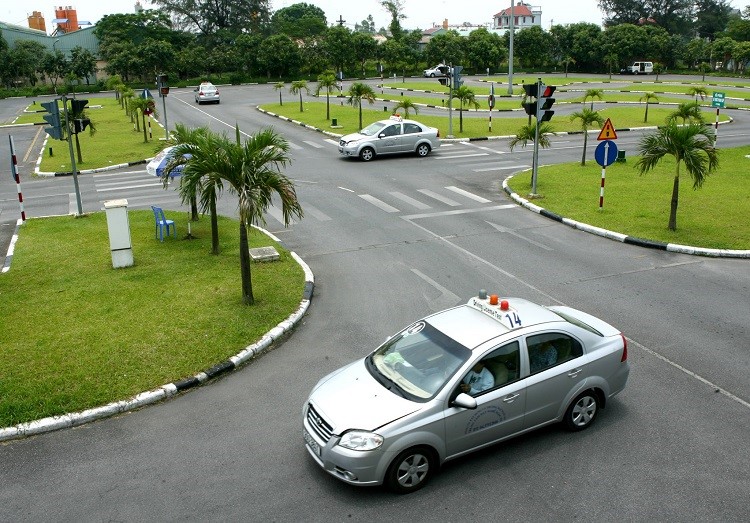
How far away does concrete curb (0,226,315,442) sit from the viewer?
771 cm

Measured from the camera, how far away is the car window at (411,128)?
2712 cm

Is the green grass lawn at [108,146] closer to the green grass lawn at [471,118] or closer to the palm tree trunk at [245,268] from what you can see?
the green grass lawn at [471,118]

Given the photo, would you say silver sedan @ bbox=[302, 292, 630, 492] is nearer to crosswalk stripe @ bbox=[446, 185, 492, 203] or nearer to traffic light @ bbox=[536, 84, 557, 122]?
traffic light @ bbox=[536, 84, 557, 122]

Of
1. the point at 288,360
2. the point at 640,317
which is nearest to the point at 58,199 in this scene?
the point at 288,360

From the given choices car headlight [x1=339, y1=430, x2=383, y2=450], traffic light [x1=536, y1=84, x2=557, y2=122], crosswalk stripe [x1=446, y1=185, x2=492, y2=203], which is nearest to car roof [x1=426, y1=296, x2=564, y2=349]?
car headlight [x1=339, y1=430, x2=383, y2=450]

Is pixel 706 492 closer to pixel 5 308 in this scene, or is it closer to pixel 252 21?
pixel 5 308

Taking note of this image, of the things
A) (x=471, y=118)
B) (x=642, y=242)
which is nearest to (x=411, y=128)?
(x=471, y=118)

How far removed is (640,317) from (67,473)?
848cm

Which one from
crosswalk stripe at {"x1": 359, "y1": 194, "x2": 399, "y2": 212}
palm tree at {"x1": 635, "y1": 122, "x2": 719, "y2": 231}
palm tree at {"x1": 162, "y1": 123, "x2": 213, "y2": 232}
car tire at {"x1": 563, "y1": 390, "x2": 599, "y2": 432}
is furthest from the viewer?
crosswalk stripe at {"x1": 359, "y1": 194, "x2": 399, "y2": 212}

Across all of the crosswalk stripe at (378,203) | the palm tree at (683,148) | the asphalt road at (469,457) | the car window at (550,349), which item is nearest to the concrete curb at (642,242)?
the asphalt road at (469,457)

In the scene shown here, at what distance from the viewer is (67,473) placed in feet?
22.8

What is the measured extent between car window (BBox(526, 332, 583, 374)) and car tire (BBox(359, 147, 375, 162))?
1996 centimetres

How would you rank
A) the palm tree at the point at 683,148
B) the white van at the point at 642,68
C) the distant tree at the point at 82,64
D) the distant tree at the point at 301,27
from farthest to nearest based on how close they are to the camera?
the distant tree at the point at 301,27, the white van at the point at 642,68, the distant tree at the point at 82,64, the palm tree at the point at 683,148

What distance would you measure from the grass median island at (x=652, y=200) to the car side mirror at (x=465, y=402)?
10.1 metres
